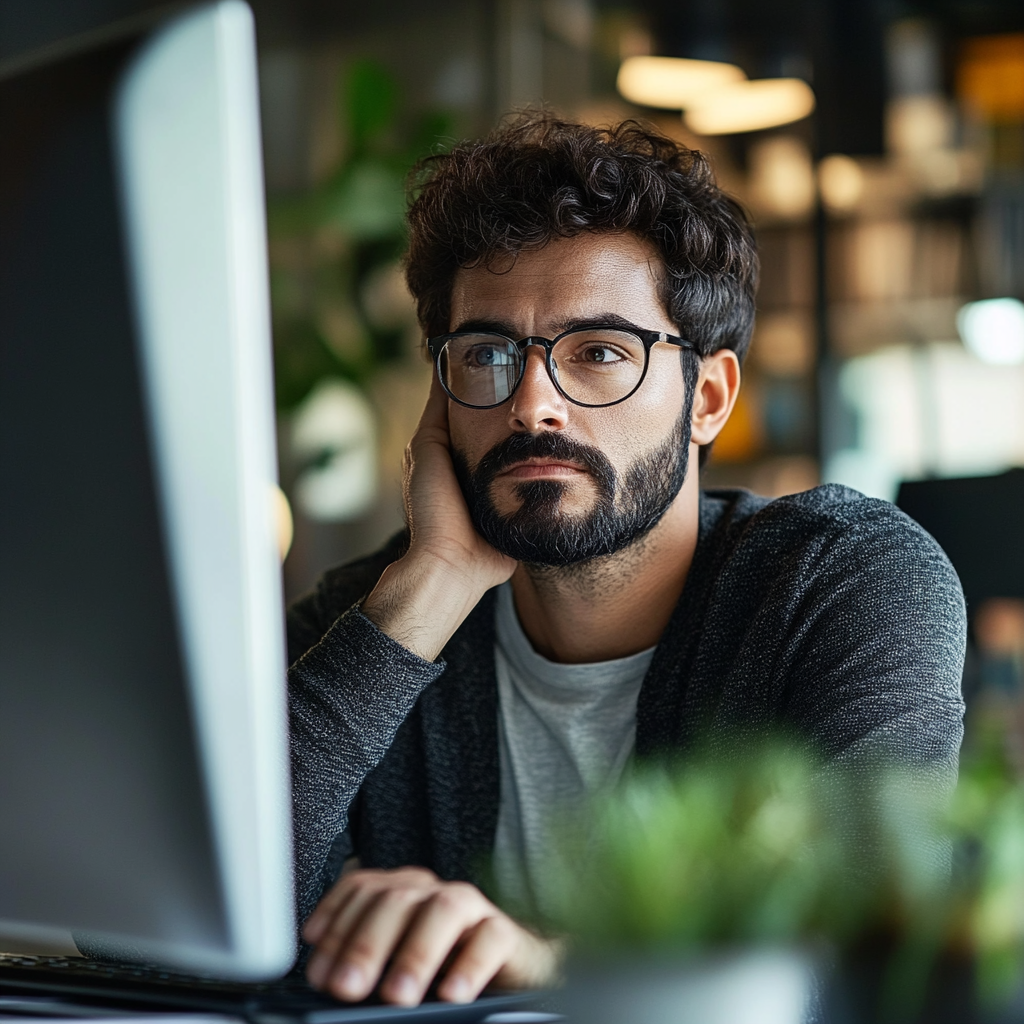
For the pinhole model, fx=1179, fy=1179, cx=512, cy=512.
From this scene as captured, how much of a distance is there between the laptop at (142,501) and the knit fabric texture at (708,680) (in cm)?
56

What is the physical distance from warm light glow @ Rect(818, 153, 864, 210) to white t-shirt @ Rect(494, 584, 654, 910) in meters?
2.90

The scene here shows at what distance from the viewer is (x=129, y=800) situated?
504 millimetres

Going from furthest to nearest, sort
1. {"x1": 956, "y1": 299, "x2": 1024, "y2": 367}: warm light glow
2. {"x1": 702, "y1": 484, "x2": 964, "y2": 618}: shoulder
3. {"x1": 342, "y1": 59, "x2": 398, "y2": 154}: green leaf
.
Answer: {"x1": 956, "y1": 299, "x2": 1024, "y2": 367}: warm light glow < {"x1": 342, "y1": 59, "x2": 398, "y2": 154}: green leaf < {"x1": 702, "y1": 484, "x2": 964, "y2": 618}: shoulder

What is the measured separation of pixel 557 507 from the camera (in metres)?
1.26

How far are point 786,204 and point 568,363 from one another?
3117 millimetres

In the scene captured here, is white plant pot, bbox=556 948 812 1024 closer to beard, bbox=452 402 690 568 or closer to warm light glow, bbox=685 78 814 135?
beard, bbox=452 402 690 568

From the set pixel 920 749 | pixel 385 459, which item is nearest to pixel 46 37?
pixel 385 459

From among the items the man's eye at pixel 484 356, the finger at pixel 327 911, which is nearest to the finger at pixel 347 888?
the finger at pixel 327 911

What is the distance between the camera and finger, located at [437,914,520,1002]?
0.61 metres

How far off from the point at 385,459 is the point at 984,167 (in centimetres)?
226

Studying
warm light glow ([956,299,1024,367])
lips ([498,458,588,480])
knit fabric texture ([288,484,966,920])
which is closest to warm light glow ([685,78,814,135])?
warm light glow ([956,299,1024,367])

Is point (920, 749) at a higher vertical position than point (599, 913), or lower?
lower

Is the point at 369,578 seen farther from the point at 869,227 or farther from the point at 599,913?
the point at 869,227

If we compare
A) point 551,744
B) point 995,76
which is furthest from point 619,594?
point 995,76
